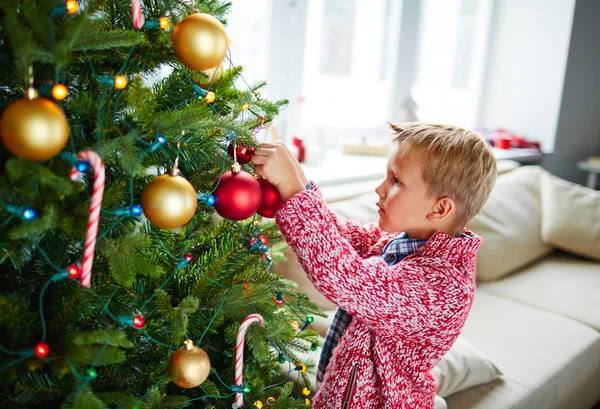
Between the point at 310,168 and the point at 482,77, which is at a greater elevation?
the point at 482,77

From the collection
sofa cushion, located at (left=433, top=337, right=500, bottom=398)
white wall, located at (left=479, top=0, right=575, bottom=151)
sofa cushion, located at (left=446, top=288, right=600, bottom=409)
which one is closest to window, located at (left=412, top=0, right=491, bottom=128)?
white wall, located at (left=479, top=0, right=575, bottom=151)

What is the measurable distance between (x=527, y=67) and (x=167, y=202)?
3.39 metres

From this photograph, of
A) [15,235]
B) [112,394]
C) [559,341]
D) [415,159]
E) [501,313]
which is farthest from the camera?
[501,313]

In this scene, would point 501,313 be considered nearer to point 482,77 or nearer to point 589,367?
point 589,367

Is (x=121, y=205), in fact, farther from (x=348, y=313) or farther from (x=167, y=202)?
(x=348, y=313)

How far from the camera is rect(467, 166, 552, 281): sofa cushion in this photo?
7.58 feet

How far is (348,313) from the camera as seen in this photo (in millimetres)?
1092

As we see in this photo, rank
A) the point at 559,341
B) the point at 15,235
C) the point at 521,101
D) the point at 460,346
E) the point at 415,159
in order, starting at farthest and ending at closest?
the point at 521,101 → the point at 559,341 → the point at 460,346 → the point at 415,159 → the point at 15,235

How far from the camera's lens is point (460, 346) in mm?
1514

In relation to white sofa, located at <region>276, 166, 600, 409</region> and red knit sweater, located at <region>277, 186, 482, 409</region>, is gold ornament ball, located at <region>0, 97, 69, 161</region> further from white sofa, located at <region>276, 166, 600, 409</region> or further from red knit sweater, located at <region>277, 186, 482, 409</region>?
white sofa, located at <region>276, 166, 600, 409</region>

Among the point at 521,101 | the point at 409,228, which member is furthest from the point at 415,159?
the point at 521,101

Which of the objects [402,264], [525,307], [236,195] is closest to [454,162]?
[402,264]

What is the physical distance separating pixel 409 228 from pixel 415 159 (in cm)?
14

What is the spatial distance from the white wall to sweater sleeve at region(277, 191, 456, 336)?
2860 millimetres
